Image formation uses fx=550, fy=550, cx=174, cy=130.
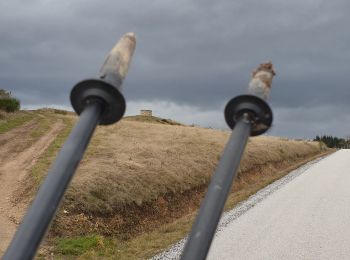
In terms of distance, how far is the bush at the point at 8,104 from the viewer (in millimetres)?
48750

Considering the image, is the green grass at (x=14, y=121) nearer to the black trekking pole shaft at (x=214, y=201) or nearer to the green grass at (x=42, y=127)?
the green grass at (x=42, y=127)

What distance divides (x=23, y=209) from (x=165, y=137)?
79.0 ft

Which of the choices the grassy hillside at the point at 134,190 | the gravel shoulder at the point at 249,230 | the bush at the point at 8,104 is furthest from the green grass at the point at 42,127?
the gravel shoulder at the point at 249,230

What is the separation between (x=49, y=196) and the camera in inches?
146

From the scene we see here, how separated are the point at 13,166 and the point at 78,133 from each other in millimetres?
24237

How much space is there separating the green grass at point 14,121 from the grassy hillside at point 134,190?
4170mm

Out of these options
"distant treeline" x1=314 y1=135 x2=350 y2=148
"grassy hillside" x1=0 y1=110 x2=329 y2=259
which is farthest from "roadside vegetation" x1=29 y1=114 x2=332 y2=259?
"distant treeline" x1=314 y1=135 x2=350 y2=148

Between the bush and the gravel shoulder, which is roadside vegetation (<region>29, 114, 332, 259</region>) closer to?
the gravel shoulder

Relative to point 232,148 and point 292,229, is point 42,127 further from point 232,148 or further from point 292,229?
point 232,148

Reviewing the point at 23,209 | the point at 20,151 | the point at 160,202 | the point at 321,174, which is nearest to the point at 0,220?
the point at 23,209

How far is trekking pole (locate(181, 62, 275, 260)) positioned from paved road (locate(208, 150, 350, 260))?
978 cm

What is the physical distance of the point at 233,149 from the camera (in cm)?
407

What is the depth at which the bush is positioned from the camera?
4875 cm

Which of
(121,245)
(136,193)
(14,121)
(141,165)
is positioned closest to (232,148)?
(121,245)
